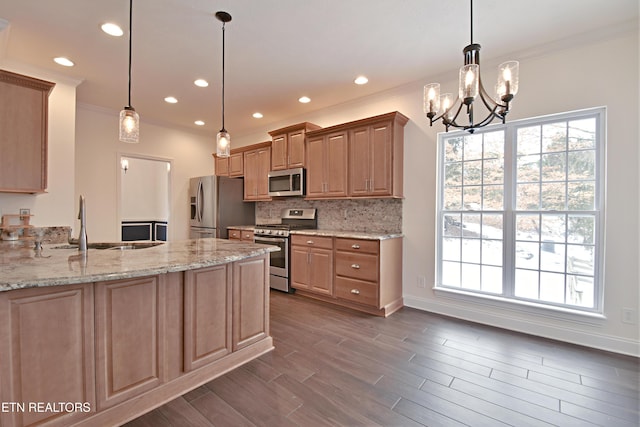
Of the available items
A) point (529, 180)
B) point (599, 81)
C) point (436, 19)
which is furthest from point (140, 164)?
point (599, 81)

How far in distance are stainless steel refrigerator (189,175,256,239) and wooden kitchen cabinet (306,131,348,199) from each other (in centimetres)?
176

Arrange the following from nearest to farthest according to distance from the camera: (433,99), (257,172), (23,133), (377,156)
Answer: (433,99)
(23,133)
(377,156)
(257,172)

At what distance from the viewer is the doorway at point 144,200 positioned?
6.83 meters

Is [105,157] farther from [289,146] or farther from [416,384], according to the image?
[416,384]

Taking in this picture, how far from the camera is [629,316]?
8.00 feet

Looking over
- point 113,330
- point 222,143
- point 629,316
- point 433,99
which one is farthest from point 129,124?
point 629,316

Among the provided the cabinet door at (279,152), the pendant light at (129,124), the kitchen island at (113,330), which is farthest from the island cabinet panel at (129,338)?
the cabinet door at (279,152)

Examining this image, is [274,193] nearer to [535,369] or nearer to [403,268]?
[403,268]

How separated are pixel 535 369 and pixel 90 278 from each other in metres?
2.98

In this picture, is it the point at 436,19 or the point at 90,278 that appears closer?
the point at 90,278

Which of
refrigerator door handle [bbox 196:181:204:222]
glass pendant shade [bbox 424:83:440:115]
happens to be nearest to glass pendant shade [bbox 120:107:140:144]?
glass pendant shade [bbox 424:83:440:115]

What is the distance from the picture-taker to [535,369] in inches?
86.5

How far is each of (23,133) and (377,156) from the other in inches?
142

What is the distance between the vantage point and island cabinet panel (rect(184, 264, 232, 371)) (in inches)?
75.0
